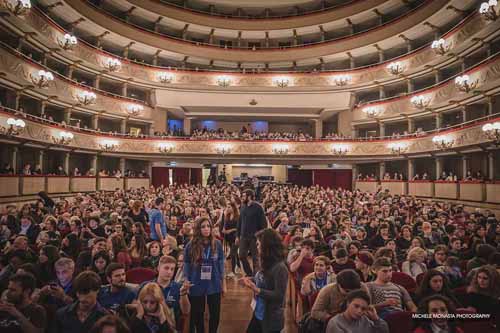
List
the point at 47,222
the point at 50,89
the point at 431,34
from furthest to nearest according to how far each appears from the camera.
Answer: the point at 431,34 < the point at 50,89 < the point at 47,222

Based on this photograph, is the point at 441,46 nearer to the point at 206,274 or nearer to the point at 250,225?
the point at 250,225

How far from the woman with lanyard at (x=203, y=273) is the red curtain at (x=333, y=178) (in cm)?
2582

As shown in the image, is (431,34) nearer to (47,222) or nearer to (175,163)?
(175,163)

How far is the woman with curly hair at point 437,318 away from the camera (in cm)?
304

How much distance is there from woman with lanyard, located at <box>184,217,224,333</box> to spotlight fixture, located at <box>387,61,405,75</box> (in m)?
23.3

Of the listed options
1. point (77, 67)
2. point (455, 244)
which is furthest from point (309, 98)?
point (455, 244)

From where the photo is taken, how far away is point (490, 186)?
15156 millimetres

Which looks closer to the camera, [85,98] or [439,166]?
[85,98]

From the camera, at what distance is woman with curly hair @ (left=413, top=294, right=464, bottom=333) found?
9.99ft

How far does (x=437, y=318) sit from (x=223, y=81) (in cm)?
2619

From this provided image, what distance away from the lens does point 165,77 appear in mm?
27031

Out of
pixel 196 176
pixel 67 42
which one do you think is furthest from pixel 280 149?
pixel 67 42

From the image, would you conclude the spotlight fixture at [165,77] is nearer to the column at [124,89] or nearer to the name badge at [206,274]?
the column at [124,89]

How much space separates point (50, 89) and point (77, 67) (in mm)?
4284
